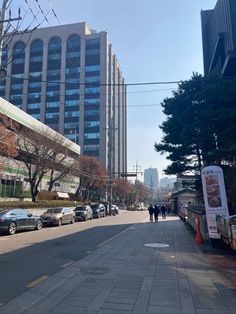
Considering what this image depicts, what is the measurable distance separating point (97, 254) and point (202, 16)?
117 feet

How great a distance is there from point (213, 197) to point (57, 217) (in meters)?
16.3

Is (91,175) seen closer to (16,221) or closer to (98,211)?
(98,211)

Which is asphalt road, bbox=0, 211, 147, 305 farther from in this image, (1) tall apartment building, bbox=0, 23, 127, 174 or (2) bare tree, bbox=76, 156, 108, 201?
(1) tall apartment building, bbox=0, 23, 127, 174

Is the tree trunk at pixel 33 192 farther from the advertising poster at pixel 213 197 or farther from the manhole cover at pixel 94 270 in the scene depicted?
the manhole cover at pixel 94 270

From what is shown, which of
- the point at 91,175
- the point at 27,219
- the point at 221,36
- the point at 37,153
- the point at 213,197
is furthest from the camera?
the point at 91,175

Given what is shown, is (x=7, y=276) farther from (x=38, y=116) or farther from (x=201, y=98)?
(x=38, y=116)

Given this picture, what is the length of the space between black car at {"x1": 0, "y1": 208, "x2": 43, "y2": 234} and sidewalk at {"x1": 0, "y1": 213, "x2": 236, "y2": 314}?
10.1 meters

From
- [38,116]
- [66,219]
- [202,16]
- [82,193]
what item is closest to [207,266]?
[66,219]

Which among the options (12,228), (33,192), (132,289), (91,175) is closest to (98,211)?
(33,192)

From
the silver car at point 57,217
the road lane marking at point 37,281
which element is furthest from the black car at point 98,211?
the road lane marking at point 37,281

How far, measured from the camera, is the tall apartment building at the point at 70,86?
339 ft

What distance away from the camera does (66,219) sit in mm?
29922

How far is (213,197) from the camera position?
47.5 ft

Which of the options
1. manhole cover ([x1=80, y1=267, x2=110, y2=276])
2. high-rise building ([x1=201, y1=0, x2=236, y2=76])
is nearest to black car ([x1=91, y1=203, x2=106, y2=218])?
high-rise building ([x1=201, y1=0, x2=236, y2=76])
